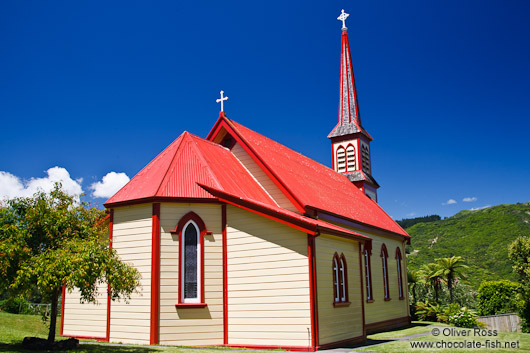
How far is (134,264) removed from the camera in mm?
17797

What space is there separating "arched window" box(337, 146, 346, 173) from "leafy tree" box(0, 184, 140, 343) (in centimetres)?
2433

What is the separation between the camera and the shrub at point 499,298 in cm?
3516

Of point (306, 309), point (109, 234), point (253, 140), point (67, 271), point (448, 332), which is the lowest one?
point (448, 332)

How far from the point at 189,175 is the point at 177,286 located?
4.51m

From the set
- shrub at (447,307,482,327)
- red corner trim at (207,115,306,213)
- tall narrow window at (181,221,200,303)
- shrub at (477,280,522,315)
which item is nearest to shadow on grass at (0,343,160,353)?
tall narrow window at (181,221,200,303)

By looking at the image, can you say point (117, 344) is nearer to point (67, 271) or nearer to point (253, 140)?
point (67, 271)

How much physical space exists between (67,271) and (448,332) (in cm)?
1951

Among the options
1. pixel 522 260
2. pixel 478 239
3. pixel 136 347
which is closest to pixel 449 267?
pixel 522 260

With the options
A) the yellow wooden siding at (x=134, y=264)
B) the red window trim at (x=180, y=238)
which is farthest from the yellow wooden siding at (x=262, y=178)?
the yellow wooden siding at (x=134, y=264)

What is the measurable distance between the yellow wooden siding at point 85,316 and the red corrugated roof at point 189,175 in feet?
13.1

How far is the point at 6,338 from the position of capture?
16.3 meters

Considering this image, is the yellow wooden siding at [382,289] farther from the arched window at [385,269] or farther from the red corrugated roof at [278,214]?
the red corrugated roof at [278,214]

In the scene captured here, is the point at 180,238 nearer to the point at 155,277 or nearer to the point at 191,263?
the point at 191,263

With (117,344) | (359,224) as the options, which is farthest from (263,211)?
(359,224)
